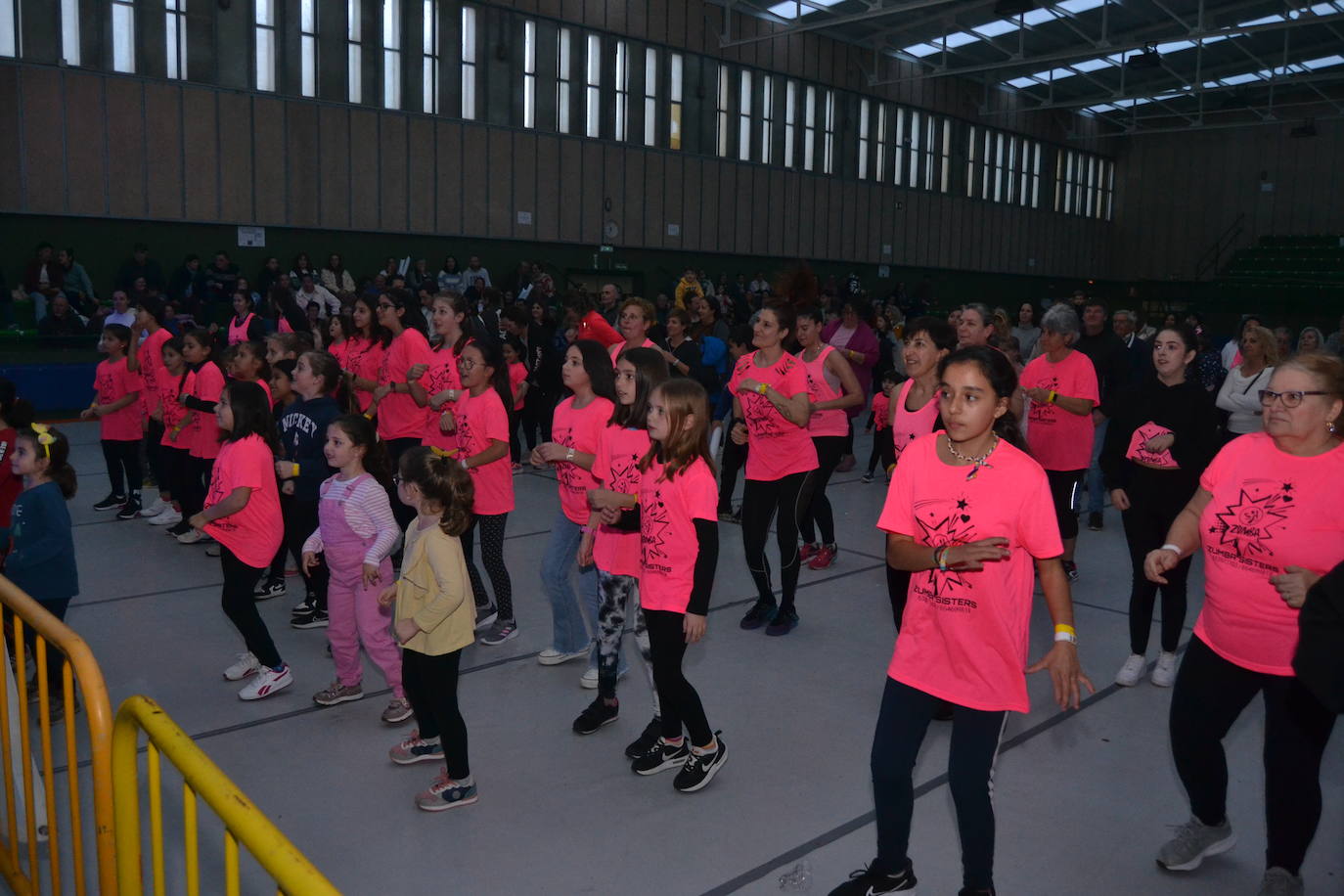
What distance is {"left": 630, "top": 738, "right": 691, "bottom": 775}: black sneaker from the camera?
4008mm

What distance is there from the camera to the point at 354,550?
450 centimetres

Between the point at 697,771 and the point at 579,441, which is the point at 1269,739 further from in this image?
the point at 579,441

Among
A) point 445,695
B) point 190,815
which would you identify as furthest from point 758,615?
point 190,815

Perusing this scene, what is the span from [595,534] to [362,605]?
1.09 meters

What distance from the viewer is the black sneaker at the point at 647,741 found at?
13.3ft

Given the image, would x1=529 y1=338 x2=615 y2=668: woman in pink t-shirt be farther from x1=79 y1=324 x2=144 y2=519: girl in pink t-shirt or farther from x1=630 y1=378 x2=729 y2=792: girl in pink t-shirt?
x1=79 y1=324 x2=144 y2=519: girl in pink t-shirt

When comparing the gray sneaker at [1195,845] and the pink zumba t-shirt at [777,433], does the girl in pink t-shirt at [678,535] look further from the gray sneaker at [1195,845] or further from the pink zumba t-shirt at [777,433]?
the pink zumba t-shirt at [777,433]

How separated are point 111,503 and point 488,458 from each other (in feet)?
17.2

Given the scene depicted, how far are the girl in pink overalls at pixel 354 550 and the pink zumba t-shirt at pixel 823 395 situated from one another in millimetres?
2883

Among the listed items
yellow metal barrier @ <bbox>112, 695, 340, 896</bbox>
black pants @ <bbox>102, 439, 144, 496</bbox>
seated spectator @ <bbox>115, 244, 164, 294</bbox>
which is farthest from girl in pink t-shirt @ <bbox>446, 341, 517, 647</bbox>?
seated spectator @ <bbox>115, 244, 164, 294</bbox>

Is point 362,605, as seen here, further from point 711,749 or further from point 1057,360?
point 1057,360

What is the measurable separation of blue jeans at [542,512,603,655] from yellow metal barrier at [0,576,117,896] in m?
2.23

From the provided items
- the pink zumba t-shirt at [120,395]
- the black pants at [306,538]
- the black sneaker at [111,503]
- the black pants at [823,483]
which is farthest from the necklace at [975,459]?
the black sneaker at [111,503]

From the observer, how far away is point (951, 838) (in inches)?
140
